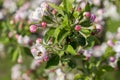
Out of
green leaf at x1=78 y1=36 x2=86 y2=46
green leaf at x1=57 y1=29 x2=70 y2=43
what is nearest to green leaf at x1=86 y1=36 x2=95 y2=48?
green leaf at x1=78 y1=36 x2=86 y2=46

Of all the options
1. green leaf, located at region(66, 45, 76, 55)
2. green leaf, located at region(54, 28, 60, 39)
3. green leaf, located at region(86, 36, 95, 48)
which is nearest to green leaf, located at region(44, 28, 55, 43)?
green leaf, located at region(54, 28, 60, 39)

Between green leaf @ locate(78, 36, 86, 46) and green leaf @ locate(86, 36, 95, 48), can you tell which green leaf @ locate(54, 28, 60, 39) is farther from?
green leaf @ locate(86, 36, 95, 48)

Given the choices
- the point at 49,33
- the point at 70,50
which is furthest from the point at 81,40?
the point at 49,33

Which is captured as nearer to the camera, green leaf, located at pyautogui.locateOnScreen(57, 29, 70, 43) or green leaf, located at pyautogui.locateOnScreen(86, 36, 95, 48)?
green leaf, located at pyautogui.locateOnScreen(57, 29, 70, 43)

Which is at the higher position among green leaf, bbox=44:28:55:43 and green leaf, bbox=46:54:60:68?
green leaf, bbox=44:28:55:43

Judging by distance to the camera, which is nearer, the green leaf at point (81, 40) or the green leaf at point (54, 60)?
the green leaf at point (81, 40)

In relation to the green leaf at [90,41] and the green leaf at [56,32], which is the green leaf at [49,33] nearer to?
the green leaf at [56,32]

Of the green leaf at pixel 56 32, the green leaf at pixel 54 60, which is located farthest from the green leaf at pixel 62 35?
the green leaf at pixel 54 60

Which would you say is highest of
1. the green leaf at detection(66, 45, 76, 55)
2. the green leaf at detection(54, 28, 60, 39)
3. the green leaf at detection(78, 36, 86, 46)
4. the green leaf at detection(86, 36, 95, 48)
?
the green leaf at detection(54, 28, 60, 39)

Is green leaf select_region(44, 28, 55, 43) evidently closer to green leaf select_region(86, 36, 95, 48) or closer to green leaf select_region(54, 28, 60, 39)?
green leaf select_region(54, 28, 60, 39)

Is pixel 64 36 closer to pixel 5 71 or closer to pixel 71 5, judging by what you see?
pixel 71 5

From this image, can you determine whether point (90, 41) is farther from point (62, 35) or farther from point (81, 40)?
point (62, 35)
